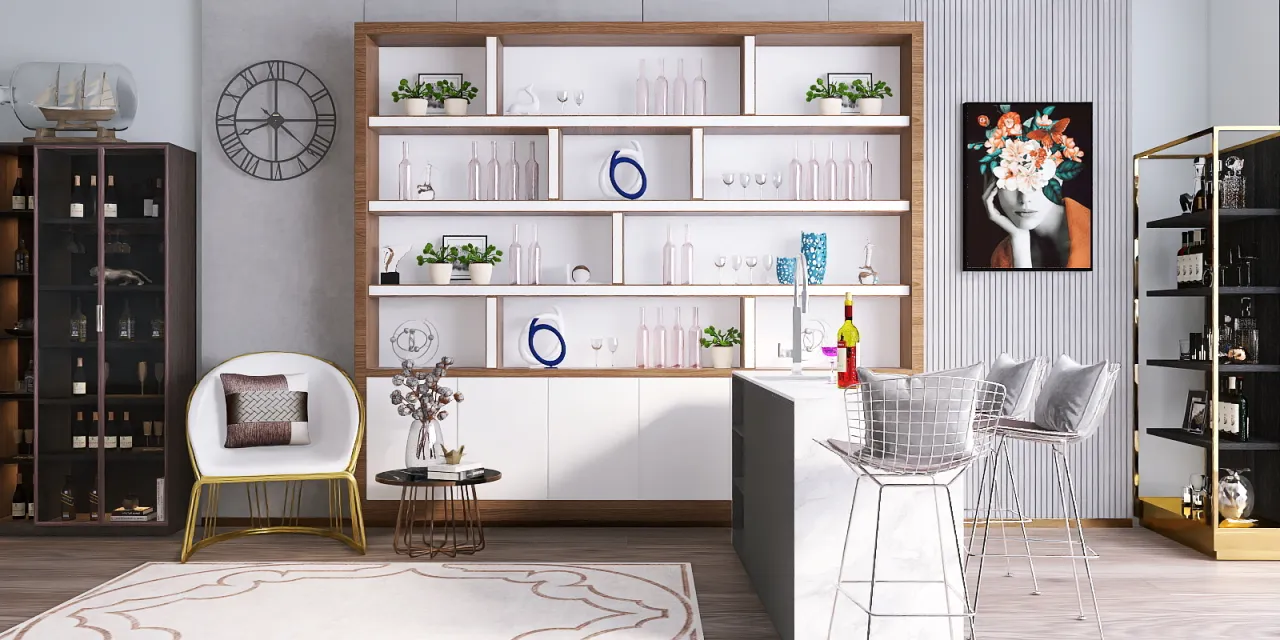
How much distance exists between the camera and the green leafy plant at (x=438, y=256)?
499 centimetres

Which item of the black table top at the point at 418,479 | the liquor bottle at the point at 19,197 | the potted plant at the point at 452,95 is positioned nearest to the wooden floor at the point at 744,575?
the black table top at the point at 418,479

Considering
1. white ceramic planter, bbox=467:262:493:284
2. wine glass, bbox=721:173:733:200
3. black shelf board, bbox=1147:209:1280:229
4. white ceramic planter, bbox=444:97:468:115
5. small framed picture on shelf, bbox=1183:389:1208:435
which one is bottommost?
small framed picture on shelf, bbox=1183:389:1208:435

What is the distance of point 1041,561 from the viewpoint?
432 cm

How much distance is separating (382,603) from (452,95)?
8.70 feet

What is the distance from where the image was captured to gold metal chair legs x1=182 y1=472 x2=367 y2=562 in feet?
14.3

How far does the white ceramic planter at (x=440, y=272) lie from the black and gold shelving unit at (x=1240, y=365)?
3.73 metres

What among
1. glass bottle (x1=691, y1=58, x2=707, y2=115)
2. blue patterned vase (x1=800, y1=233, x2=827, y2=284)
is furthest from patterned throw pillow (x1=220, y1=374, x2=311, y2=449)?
blue patterned vase (x1=800, y1=233, x2=827, y2=284)

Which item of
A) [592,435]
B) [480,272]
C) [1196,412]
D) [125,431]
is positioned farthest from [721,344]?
[125,431]

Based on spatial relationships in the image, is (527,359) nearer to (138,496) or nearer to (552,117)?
(552,117)

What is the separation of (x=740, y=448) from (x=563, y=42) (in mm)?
2419

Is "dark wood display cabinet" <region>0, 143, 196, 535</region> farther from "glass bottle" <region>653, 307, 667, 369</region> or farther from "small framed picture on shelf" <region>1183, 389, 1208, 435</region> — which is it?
"small framed picture on shelf" <region>1183, 389, 1208, 435</region>

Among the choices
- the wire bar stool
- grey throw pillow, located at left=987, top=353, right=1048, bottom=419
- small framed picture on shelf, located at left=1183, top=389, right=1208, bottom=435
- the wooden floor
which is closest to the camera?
the wire bar stool

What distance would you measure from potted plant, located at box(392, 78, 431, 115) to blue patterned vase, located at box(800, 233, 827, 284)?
7.08 ft

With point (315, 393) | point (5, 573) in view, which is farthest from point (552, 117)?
point (5, 573)
